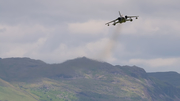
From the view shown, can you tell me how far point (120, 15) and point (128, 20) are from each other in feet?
15.6

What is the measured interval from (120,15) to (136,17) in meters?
9.69

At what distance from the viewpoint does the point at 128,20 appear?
590 ft

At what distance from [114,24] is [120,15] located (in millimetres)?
5418

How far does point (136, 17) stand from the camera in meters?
174

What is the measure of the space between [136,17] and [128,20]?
6366 millimetres

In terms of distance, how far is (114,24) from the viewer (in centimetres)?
18050

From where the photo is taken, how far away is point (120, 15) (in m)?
181

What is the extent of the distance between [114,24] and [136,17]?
12133 mm
